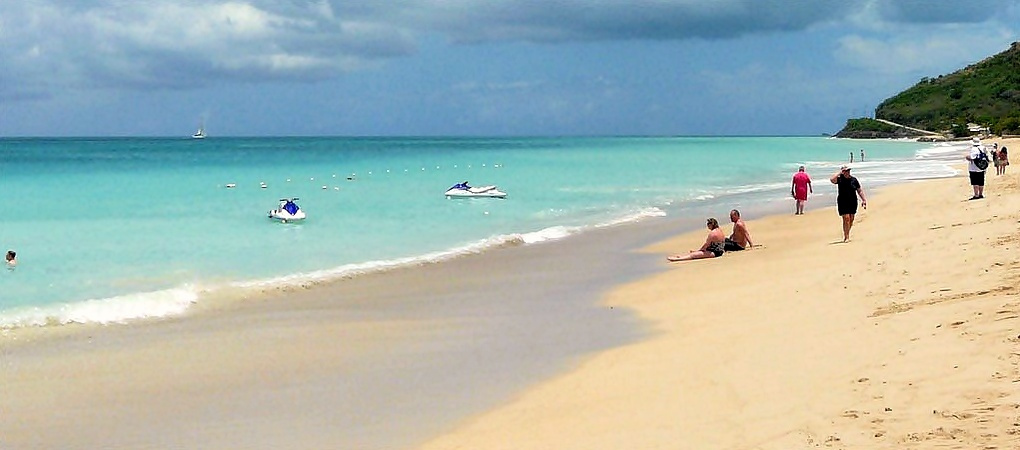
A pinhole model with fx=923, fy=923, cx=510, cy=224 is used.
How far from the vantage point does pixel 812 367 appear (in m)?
8.44

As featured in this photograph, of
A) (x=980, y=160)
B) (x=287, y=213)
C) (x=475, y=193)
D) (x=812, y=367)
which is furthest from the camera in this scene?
(x=475, y=193)

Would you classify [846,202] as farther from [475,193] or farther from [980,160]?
[475,193]

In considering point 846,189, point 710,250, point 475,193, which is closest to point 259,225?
point 475,193

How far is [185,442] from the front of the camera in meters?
7.68

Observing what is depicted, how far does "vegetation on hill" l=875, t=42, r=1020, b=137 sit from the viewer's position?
141375 mm

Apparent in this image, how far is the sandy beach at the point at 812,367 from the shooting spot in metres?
6.64

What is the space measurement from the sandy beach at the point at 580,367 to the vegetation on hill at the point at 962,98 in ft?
402

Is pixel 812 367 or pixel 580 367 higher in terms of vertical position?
pixel 812 367

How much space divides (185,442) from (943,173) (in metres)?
44.7

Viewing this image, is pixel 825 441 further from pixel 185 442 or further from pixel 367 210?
pixel 367 210

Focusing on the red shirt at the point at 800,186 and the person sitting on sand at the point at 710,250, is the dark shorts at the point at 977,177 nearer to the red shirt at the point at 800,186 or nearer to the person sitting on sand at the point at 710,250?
the red shirt at the point at 800,186

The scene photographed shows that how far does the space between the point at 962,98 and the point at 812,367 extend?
169575mm

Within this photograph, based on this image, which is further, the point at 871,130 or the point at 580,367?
the point at 871,130

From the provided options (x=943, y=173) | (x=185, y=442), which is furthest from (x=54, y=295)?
(x=943, y=173)
